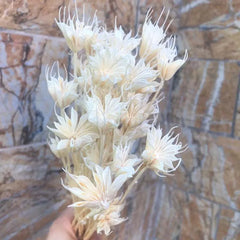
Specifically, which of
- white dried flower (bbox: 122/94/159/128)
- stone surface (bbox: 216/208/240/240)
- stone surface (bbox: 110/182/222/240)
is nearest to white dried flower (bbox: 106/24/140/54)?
white dried flower (bbox: 122/94/159/128)

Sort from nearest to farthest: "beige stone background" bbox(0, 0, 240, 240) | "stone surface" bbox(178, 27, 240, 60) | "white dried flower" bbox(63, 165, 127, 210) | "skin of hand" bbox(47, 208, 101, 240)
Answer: "white dried flower" bbox(63, 165, 127, 210) → "skin of hand" bbox(47, 208, 101, 240) → "beige stone background" bbox(0, 0, 240, 240) → "stone surface" bbox(178, 27, 240, 60)

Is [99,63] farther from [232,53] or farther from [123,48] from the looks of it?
[232,53]

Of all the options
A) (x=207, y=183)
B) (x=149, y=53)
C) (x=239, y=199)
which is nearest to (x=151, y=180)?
(x=207, y=183)

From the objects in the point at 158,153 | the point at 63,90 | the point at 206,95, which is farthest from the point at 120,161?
the point at 206,95

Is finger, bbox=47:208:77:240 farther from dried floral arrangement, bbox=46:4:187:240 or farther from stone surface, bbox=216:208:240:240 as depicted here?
stone surface, bbox=216:208:240:240

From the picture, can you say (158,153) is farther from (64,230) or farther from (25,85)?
(25,85)
